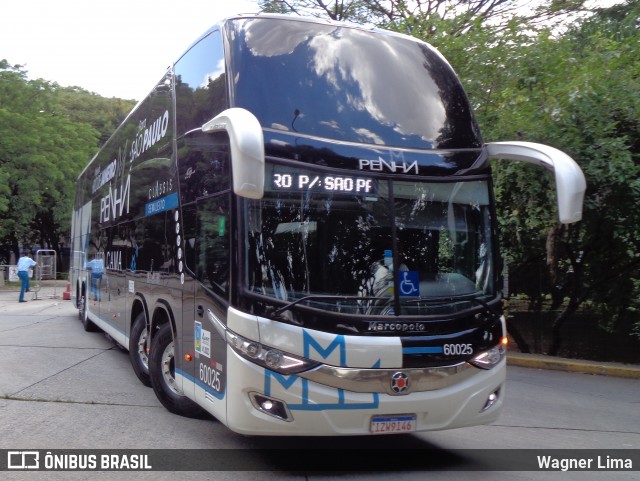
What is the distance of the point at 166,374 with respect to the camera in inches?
302

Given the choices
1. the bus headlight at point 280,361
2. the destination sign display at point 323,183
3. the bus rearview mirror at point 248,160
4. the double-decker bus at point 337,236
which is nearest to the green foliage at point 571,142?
the double-decker bus at point 337,236

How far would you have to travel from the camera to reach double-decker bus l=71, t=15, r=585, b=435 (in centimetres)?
533

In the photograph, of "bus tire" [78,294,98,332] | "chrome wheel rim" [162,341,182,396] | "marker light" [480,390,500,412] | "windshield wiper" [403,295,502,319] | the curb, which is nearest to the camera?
"windshield wiper" [403,295,502,319]

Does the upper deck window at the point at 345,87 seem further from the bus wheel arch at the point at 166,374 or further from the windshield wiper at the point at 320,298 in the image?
the bus wheel arch at the point at 166,374

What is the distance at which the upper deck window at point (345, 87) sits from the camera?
5.84 metres

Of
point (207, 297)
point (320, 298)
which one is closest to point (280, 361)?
point (320, 298)

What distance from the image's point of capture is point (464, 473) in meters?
5.95

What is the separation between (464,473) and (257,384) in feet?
6.73

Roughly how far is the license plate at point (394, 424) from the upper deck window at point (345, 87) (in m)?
2.28

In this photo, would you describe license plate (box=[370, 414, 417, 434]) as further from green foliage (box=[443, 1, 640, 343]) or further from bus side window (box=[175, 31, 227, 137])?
green foliage (box=[443, 1, 640, 343])

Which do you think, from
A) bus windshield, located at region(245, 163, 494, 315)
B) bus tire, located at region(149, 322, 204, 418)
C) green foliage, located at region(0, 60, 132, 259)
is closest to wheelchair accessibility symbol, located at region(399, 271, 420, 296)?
bus windshield, located at region(245, 163, 494, 315)

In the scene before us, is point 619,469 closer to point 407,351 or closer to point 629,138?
point 407,351

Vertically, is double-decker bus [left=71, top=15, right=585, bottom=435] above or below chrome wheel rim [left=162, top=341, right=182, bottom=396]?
above

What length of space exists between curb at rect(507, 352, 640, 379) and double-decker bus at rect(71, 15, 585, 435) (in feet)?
21.1
